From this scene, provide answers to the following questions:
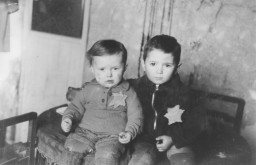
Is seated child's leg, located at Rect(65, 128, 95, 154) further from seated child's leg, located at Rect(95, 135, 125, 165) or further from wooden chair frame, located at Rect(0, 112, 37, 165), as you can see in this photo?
wooden chair frame, located at Rect(0, 112, 37, 165)

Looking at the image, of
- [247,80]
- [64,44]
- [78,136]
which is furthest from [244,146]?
[64,44]

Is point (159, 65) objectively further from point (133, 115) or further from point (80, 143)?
point (80, 143)

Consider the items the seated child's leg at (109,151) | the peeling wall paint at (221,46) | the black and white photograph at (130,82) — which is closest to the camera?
the seated child's leg at (109,151)

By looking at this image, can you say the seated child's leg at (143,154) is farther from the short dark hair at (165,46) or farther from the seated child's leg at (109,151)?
the short dark hair at (165,46)

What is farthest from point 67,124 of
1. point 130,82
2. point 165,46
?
point 165,46

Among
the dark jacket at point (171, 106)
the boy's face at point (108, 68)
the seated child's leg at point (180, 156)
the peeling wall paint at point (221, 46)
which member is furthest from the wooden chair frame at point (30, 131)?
the peeling wall paint at point (221, 46)

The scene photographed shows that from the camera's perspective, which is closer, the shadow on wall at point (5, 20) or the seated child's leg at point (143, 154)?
the seated child's leg at point (143, 154)

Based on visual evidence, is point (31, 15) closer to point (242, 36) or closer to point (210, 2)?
point (210, 2)
